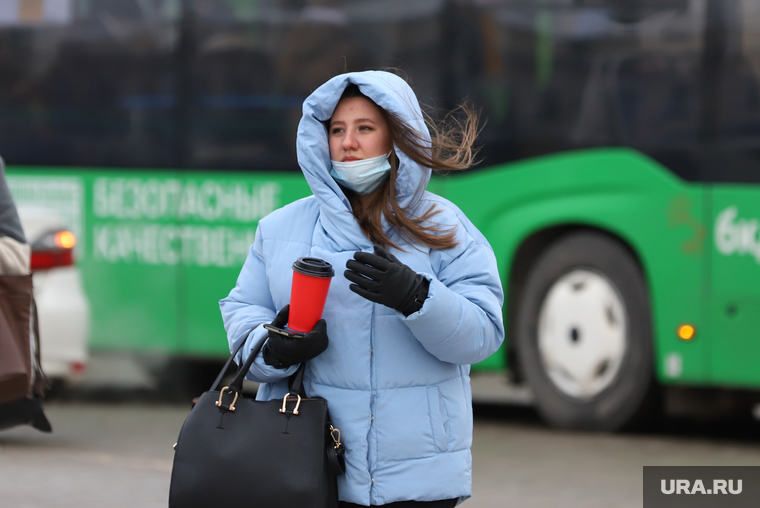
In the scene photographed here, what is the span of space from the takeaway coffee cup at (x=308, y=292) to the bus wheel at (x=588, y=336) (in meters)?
4.64

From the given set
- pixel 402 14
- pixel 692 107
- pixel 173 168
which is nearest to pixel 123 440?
pixel 173 168

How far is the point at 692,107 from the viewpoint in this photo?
6918 mm

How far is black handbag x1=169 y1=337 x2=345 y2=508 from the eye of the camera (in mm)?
2670

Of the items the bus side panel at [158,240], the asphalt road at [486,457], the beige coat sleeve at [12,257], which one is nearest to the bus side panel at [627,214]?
the asphalt road at [486,457]

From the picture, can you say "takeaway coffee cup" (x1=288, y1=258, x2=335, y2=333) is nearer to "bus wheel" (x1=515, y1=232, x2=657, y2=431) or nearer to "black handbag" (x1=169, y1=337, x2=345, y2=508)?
"black handbag" (x1=169, y1=337, x2=345, y2=508)

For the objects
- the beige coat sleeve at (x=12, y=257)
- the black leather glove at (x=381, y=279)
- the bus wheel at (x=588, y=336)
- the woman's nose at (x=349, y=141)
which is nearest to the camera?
the black leather glove at (x=381, y=279)

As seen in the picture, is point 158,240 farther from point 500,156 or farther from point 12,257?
point 12,257

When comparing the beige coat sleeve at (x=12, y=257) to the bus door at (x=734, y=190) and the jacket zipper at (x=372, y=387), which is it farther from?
the bus door at (x=734, y=190)

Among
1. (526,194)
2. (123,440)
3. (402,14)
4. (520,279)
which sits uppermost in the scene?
(402,14)

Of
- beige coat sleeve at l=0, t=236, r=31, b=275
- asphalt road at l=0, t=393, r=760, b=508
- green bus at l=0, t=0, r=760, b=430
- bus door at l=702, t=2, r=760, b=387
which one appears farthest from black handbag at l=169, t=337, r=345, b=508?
bus door at l=702, t=2, r=760, b=387

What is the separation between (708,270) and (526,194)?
1187mm

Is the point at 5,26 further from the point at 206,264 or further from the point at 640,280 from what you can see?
the point at 640,280

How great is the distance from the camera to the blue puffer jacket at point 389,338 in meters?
2.78

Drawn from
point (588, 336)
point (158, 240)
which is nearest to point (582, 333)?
point (588, 336)
